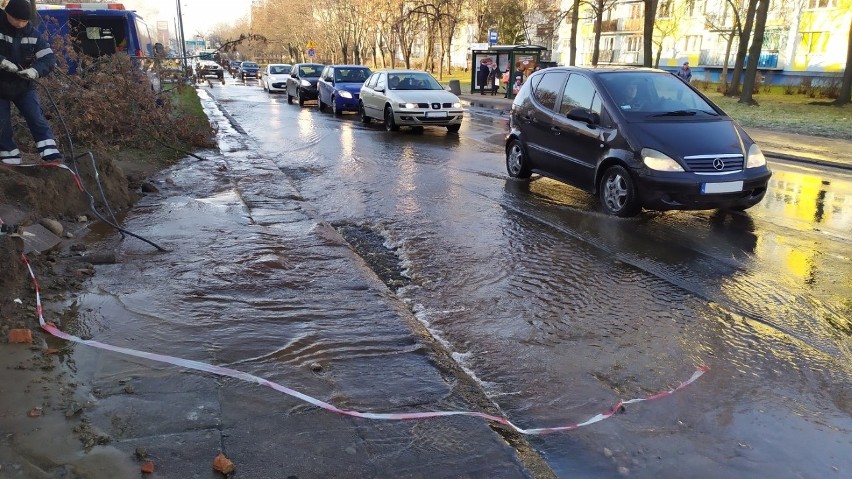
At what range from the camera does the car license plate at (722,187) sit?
22.8ft

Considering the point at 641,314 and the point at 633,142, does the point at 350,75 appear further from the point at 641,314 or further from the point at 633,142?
the point at 641,314

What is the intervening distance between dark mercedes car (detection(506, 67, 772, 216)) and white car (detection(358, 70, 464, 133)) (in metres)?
7.18

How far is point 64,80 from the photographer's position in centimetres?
956

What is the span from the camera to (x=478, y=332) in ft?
14.9

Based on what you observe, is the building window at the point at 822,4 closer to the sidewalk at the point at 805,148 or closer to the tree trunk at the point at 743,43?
the tree trunk at the point at 743,43

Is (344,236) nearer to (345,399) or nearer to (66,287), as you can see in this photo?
(66,287)

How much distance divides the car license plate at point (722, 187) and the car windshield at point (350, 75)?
56.3 ft

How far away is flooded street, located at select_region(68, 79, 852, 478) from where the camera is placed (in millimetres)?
3111

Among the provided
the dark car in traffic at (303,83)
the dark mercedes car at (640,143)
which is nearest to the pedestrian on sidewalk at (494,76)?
the dark car in traffic at (303,83)

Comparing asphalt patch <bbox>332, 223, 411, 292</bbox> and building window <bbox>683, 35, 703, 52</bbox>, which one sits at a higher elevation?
building window <bbox>683, 35, 703, 52</bbox>

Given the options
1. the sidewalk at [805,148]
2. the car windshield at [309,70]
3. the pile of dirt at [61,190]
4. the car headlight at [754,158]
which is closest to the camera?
the pile of dirt at [61,190]

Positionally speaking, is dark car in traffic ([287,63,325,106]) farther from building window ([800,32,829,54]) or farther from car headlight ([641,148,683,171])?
building window ([800,32,829,54])

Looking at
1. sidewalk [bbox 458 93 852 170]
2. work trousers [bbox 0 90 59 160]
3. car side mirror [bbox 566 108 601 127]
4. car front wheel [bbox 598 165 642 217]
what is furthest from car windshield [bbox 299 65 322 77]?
car front wheel [bbox 598 165 642 217]

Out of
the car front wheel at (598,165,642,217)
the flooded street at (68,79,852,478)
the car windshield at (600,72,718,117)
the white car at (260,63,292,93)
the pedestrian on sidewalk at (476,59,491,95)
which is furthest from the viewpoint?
the white car at (260,63,292,93)
